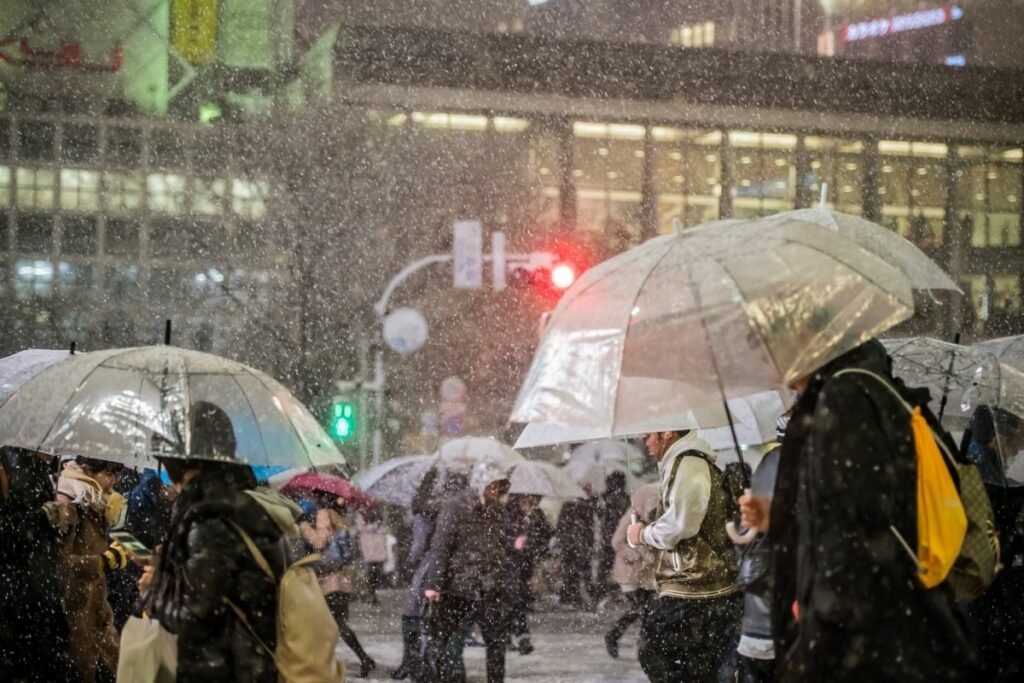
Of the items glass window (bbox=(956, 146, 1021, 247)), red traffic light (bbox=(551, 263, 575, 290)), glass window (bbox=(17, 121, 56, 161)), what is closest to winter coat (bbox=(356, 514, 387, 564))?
red traffic light (bbox=(551, 263, 575, 290))

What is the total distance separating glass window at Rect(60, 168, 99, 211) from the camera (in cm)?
4466

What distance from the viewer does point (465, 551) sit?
10930 mm

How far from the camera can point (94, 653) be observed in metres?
8.62

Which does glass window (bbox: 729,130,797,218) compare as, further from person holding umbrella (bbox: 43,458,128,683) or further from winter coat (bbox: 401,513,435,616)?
person holding umbrella (bbox: 43,458,128,683)

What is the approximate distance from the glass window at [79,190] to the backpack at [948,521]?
4358 cm

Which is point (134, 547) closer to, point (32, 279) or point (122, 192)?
point (32, 279)

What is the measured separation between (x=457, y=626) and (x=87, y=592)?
3.09 m

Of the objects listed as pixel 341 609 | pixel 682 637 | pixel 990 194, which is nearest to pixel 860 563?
pixel 682 637

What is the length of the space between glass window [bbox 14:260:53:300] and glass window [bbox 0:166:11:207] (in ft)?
7.53

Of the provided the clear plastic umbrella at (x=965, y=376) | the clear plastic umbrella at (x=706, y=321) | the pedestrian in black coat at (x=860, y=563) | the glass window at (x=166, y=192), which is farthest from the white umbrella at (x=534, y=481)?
the glass window at (x=166, y=192)

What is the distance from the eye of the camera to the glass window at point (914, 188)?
41.2 meters

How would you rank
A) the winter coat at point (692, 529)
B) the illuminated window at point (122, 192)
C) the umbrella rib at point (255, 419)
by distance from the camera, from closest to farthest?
1. the umbrella rib at point (255, 419)
2. the winter coat at point (692, 529)
3. the illuminated window at point (122, 192)

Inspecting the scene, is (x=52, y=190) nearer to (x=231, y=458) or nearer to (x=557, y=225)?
(x=557, y=225)

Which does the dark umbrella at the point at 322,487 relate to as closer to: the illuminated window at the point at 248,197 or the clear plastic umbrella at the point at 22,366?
the clear plastic umbrella at the point at 22,366
